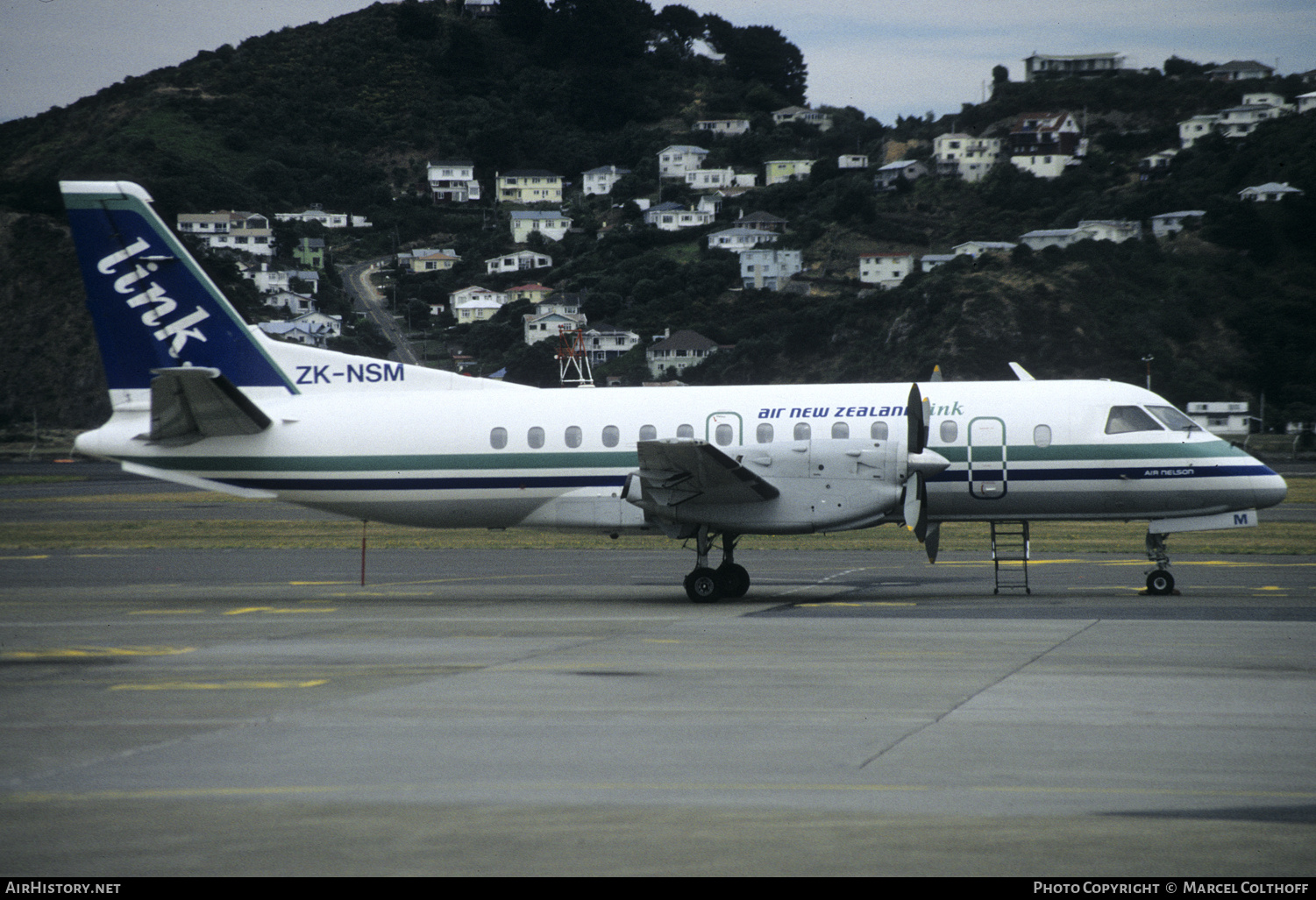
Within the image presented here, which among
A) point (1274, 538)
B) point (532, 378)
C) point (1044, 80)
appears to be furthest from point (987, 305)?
point (1044, 80)

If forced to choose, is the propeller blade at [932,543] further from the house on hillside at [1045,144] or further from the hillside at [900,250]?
the house on hillside at [1045,144]

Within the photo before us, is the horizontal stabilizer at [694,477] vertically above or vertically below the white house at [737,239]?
below

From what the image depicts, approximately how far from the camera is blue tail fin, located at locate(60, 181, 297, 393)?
2159 cm

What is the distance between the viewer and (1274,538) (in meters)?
31.4

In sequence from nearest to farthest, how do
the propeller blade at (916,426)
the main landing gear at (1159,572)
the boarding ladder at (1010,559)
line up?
the propeller blade at (916,426), the main landing gear at (1159,572), the boarding ladder at (1010,559)

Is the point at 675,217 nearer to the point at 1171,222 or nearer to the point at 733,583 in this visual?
the point at 1171,222

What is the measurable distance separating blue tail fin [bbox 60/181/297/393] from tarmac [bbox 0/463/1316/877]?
462 cm

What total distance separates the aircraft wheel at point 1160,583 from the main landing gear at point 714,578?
680 cm

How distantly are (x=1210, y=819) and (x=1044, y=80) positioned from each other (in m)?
197

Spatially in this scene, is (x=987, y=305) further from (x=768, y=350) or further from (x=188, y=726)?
(x=188, y=726)

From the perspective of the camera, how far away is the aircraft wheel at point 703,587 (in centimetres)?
2006

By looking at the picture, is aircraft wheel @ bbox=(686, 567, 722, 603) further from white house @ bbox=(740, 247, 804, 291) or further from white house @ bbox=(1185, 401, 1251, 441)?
white house @ bbox=(740, 247, 804, 291)

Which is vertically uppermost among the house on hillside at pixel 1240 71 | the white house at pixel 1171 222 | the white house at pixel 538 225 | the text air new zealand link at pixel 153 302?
the house on hillside at pixel 1240 71

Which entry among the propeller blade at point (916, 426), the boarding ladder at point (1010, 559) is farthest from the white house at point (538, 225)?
the propeller blade at point (916, 426)
